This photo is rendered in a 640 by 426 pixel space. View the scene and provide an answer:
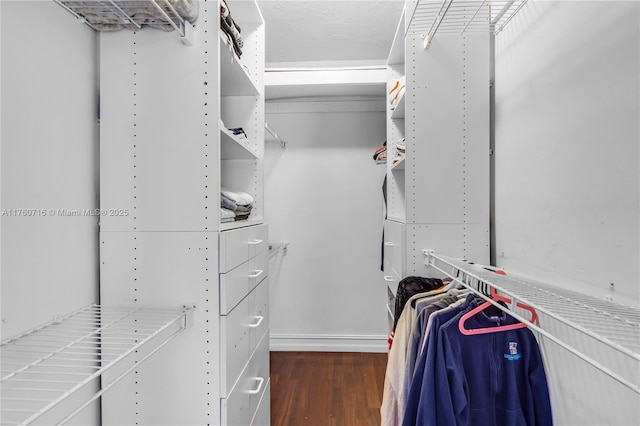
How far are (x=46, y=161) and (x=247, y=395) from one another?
107 centimetres

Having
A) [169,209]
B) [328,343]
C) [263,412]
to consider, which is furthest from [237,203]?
[328,343]

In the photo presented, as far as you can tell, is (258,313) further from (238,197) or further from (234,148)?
(234,148)

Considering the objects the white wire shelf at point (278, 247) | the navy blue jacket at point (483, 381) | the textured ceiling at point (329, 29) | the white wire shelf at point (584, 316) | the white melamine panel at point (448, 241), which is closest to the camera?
the white wire shelf at point (584, 316)

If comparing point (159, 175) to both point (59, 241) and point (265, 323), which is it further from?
point (265, 323)

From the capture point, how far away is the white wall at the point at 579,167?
73cm

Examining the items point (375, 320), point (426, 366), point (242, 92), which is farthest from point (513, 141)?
point (375, 320)

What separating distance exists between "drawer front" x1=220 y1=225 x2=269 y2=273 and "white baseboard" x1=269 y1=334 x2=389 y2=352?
58.6 inches

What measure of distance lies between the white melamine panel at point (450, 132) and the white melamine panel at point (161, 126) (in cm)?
85

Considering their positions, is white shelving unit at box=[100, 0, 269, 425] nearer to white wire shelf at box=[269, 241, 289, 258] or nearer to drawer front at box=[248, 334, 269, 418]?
drawer front at box=[248, 334, 269, 418]

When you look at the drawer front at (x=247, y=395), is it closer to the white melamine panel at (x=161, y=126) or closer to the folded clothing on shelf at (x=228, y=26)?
the white melamine panel at (x=161, y=126)

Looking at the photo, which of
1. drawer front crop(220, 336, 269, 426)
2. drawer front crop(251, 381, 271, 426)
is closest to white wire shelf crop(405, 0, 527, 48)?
drawer front crop(220, 336, 269, 426)

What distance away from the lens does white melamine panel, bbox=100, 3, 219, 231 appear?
1012mm

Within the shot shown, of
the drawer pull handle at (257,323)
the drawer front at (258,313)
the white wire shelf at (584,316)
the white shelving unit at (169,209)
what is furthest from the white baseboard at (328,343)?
the white wire shelf at (584,316)

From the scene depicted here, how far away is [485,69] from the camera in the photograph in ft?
4.36
